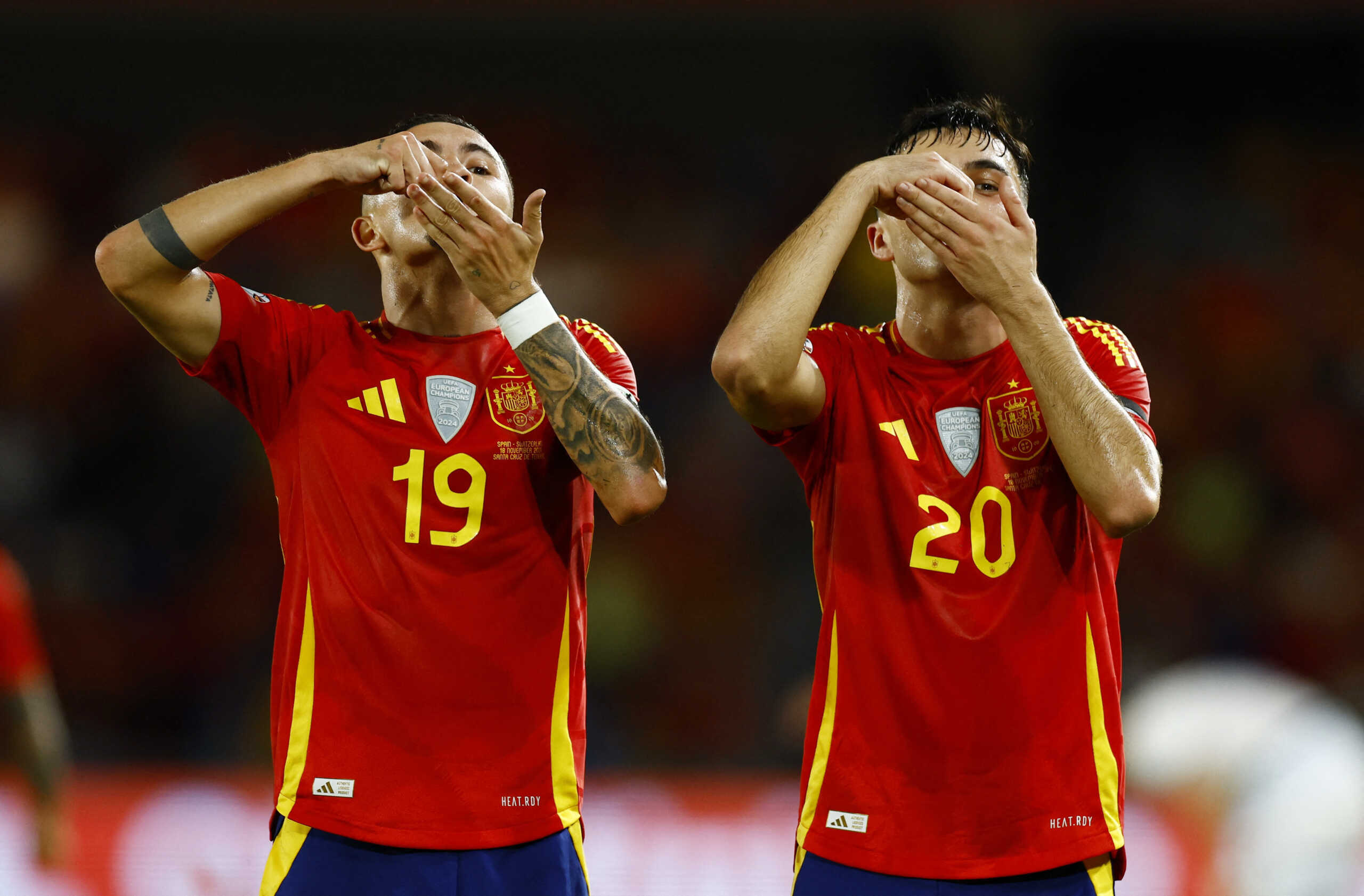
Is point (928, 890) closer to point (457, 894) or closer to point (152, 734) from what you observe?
point (457, 894)

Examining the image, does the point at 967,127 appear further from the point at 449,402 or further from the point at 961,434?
the point at 449,402

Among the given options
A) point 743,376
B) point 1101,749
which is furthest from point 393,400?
point 1101,749

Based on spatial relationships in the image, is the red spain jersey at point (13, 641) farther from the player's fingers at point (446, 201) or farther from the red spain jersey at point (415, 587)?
the player's fingers at point (446, 201)

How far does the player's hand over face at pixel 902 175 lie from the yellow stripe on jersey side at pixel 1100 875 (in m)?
1.44

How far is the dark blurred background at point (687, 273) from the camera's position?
8.63 metres

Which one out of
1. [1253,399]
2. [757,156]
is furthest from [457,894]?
[757,156]

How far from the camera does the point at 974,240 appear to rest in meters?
2.83

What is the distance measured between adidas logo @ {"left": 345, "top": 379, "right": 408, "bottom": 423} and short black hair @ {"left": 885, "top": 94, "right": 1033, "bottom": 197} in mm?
1316

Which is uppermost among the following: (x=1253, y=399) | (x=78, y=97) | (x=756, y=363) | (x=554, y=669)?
(x=78, y=97)

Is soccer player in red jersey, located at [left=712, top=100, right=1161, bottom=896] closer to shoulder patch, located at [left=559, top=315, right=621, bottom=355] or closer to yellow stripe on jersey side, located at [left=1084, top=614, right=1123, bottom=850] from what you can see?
yellow stripe on jersey side, located at [left=1084, top=614, right=1123, bottom=850]

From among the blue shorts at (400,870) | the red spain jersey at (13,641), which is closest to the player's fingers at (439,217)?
the blue shorts at (400,870)

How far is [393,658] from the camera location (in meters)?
2.92

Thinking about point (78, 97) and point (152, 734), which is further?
point (78, 97)

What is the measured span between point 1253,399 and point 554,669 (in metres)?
7.92
